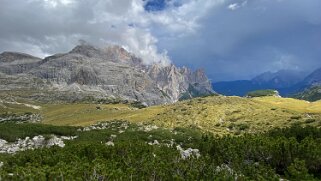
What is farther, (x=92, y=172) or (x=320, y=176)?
(x=320, y=176)

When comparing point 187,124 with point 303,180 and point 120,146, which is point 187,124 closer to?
point 120,146

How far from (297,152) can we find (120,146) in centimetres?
2330

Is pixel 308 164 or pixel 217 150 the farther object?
pixel 217 150

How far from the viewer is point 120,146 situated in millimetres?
59062

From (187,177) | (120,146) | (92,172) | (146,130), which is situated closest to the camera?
(92,172)

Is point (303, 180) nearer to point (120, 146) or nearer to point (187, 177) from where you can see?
point (187, 177)

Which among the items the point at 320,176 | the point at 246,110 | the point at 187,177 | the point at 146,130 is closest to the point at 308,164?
the point at 320,176

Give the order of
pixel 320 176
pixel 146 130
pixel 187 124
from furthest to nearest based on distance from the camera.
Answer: pixel 187 124, pixel 146 130, pixel 320 176

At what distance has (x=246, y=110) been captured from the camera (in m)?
196

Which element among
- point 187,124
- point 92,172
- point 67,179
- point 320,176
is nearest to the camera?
point 67,179

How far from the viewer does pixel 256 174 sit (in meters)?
44.6

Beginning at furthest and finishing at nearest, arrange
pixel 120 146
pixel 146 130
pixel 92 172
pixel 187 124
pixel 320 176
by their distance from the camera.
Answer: pixel 187 124, pixel 146 130, pixel 120 146, pixel 320 176, pixel 92 172

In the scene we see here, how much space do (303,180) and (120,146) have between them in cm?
2635

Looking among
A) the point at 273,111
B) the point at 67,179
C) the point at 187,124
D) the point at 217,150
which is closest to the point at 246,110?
the point at 273,111
